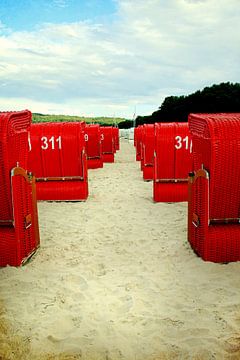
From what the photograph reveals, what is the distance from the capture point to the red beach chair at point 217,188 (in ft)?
16.7

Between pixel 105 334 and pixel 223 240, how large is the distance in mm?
2366

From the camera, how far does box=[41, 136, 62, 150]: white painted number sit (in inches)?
394

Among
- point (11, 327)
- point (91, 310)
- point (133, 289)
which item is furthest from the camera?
point (133, 289)

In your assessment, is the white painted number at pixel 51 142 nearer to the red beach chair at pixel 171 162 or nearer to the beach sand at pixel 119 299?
the red beach chair at pixel 171 162

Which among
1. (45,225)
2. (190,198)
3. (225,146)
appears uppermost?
(225,146)

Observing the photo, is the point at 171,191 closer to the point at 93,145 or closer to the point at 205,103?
the point at 93,145

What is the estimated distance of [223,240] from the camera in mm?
5383

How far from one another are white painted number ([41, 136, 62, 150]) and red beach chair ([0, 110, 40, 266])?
4023 millimetres

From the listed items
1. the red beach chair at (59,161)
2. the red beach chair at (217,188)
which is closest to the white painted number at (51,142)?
the red beach chair at (59,161)

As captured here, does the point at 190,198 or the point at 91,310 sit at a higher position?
the point at 190,198

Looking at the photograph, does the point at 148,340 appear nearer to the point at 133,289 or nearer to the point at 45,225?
the point at 133,289

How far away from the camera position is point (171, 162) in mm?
9594

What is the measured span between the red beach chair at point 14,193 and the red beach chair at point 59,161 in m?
4.02

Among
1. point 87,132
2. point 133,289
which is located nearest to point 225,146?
point 133,289
